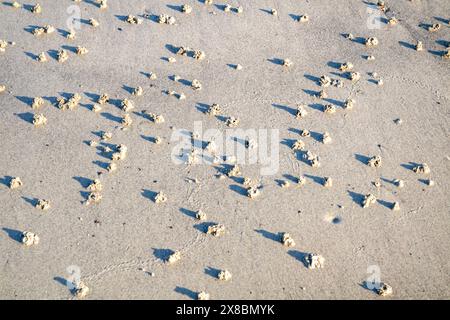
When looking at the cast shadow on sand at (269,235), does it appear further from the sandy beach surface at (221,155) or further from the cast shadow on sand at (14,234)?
the cast shadow on sand at (14,234)


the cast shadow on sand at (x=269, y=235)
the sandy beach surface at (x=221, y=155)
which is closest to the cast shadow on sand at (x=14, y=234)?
the sandy beach surface at (x=221, y=155)

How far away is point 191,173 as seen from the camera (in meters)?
14.0

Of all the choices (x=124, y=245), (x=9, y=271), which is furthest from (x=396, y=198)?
(x=9, y=271)

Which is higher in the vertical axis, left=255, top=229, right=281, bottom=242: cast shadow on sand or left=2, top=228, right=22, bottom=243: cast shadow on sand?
left=255, top=229, right=281, bottom=242: cast shadow on sand

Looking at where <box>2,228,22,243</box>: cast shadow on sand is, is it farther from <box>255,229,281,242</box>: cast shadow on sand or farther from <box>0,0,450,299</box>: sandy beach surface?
<box>255,229,281,242</box>: cast shadow on sand

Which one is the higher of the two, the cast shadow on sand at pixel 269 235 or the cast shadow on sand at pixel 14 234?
the cast shadow on sand at pixel 269 235

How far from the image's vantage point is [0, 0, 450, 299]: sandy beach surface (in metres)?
12.2

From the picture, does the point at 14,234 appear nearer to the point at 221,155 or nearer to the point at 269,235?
the point at 221,155

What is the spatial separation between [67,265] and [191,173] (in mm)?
4653

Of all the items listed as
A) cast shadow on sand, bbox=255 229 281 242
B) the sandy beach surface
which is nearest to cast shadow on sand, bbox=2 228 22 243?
the sandy beach surface

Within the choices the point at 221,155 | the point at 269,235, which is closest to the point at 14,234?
the point at 221,155

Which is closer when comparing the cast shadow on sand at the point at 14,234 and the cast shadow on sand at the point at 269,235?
the cast shadow on sand at the point at 14,234

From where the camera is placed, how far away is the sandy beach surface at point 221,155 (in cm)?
1216
